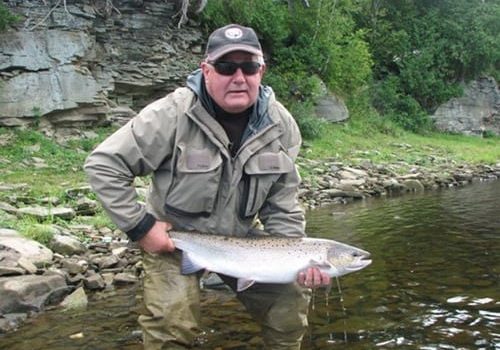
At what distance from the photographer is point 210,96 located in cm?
408

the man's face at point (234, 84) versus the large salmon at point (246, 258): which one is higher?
the man's face at point (234, 84)

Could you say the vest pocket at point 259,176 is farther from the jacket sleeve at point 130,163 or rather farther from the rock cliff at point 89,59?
the rock cliff at point 89,59

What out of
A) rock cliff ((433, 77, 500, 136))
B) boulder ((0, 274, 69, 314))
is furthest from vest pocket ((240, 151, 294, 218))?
rock cliff ((433, 77, 500, 136))

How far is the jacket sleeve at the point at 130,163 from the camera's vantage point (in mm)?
3854

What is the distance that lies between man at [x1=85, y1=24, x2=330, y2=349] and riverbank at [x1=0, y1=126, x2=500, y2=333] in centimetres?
275

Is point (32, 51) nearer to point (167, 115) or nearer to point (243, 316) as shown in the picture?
point (243, 316)

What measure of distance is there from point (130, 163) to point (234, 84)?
2.94ft

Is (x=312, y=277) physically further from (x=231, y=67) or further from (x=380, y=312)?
(x=380, y=312)

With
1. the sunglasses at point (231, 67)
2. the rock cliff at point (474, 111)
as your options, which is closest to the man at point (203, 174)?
the sunglasses at point (231, 67)

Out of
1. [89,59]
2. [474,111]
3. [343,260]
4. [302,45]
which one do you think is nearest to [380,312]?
[343,260]

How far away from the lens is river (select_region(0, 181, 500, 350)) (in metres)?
5.49

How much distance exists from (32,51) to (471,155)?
20.5m

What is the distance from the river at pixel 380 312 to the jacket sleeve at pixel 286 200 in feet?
5.31

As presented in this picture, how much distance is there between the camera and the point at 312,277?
4.02 m
